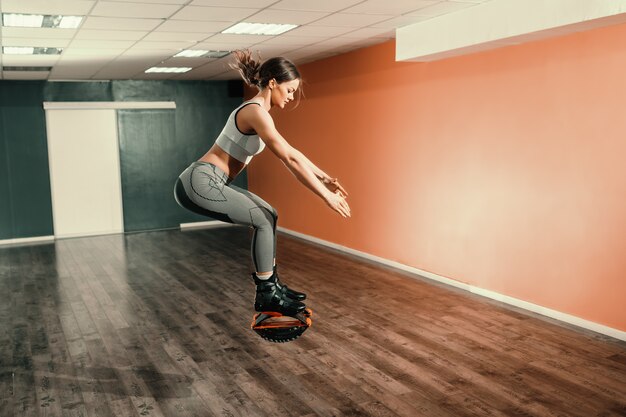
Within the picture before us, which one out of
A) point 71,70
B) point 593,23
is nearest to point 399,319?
point 593,23

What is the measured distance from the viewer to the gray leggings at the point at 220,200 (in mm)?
2580

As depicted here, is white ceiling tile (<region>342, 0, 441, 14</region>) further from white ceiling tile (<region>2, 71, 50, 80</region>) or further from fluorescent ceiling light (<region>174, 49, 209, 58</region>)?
white ceiling tile (<region>2, 71, 50, 80</region>)

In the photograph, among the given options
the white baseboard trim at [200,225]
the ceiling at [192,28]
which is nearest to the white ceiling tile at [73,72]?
the ceiling at [192,28]

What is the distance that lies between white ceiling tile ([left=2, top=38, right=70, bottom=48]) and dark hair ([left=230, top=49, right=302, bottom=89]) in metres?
4.33

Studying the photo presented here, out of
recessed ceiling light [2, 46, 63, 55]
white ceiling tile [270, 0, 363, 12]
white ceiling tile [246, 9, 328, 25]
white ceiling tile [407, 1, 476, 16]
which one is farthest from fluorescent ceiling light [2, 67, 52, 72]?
white ceiling tile [407, 1, 476, 16]

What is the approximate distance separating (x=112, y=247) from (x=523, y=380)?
7.02 meters

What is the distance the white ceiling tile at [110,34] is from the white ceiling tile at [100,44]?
0.63 ft

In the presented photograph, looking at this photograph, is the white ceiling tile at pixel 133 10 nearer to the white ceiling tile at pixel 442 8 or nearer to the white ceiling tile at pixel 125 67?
the white ceiling tile at pixel 442 8

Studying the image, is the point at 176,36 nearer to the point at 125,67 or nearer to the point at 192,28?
the point at 192,28

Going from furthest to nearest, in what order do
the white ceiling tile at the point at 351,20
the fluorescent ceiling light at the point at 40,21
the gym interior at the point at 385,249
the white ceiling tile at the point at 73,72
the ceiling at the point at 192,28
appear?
1. the white ceiling tile at the point at 73,72
2. the white ceiling tile at the point at 351,20
3. the fluorescent ceiling light at the point at 40,21
4. the ceiling at the point at 192,28
5. the gym interior at the point at 385,249

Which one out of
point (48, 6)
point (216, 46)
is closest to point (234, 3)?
point (48, 6)

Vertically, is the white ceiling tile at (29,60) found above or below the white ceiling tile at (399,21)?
below

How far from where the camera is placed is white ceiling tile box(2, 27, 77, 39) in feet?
18.3

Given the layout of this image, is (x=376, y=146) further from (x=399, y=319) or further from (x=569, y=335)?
(x=569, y=335)
